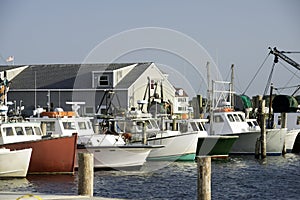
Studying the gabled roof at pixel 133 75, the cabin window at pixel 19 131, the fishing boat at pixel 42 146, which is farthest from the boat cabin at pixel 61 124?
the gabled roof at pixel 133 75

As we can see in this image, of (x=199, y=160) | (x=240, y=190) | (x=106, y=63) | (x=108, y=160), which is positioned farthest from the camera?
(x=106, y=63)

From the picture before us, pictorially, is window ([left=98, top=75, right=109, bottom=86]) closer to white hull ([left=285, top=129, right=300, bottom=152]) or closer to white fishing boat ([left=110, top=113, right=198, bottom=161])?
white hull ([left=285, top=129, right=300, bottom=152])

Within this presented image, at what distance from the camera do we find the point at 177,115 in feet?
162

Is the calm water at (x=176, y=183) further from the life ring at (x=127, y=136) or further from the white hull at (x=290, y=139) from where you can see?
the white hull at (x=290, y=139)

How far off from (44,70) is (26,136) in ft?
113

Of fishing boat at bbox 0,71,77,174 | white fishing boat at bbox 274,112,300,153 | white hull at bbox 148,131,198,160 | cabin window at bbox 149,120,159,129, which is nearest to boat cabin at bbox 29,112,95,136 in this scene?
fishing boat at bbox 0,71,77,174

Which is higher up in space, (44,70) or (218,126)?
(44,70)

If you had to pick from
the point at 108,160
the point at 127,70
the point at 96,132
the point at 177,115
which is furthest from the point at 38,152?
the point at 127,70

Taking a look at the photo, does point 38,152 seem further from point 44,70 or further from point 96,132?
point 44,70

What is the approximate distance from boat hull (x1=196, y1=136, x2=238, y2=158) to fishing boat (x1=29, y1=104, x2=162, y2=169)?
8.30 meters

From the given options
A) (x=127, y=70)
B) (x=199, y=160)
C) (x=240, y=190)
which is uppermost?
(x=127, y=70)

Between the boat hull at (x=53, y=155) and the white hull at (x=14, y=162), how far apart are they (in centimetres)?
72

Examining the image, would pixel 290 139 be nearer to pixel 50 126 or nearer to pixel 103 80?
pixel 103 80

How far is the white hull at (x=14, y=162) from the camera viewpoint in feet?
100
